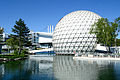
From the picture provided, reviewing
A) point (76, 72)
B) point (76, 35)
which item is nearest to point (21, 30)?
point (76, 35)

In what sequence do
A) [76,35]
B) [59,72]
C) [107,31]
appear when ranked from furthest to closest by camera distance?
[76,35]
[107,31]
[59,72]

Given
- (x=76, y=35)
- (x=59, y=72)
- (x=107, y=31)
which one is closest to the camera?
(x=59, y=72)

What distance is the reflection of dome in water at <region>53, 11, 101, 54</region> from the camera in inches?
2491

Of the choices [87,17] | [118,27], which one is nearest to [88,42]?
[87,17]

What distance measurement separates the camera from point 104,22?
1793 inches

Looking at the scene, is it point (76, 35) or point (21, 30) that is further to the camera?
point (76, 35)

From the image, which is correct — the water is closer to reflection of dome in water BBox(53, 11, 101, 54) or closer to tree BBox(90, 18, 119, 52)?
tree BBox(90, 18, 119, 52)

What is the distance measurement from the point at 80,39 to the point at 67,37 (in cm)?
570

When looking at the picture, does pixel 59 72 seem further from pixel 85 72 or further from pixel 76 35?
pixel 76 35

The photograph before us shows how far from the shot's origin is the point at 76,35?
64000 mm

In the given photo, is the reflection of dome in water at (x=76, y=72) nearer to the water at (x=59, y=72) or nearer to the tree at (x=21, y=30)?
the water at (x=59, y=72)

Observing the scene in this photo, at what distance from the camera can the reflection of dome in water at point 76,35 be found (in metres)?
63.3

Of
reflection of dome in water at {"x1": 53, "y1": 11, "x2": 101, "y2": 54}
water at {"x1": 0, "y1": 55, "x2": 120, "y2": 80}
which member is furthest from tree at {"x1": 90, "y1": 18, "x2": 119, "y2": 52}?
water at {"x1": 0, "y1": 55, "x2": 120, "y2": 80}

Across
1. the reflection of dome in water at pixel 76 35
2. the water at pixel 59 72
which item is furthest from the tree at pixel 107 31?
the water at pixel 59 72
